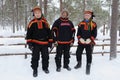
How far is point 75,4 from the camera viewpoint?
4775 centimetres

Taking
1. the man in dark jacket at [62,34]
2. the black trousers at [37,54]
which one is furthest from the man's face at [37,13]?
the black trousers at [37,54]

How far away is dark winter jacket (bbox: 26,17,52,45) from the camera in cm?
797

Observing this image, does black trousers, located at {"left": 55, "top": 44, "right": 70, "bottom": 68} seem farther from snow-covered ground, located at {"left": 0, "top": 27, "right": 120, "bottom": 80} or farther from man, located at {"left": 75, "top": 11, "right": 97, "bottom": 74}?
man, located at {"left": 75, "top": 11, "right": 97, "bottom": 74}

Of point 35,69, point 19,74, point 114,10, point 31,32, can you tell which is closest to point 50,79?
point 35,69

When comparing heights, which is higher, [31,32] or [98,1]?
[98,1]

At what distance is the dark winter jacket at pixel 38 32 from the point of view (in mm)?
7969

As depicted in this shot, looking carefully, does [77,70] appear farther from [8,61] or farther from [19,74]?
[8,61]

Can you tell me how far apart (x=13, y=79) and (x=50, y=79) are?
1162 mm

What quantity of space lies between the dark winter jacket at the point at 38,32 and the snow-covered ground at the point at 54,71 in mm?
1112

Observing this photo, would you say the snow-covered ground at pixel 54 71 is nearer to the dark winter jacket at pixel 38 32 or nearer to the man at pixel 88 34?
the man at pixel 88 34

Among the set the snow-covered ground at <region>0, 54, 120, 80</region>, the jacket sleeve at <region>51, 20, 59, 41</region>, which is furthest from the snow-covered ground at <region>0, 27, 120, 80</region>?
the jacket sleeve at <region>51, 20, 59, 41</region>

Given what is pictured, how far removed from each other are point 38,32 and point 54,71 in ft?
4.98

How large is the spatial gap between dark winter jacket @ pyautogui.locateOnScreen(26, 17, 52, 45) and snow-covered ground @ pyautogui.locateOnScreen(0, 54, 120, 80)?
1.11m

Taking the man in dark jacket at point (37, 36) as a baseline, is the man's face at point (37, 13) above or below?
above
